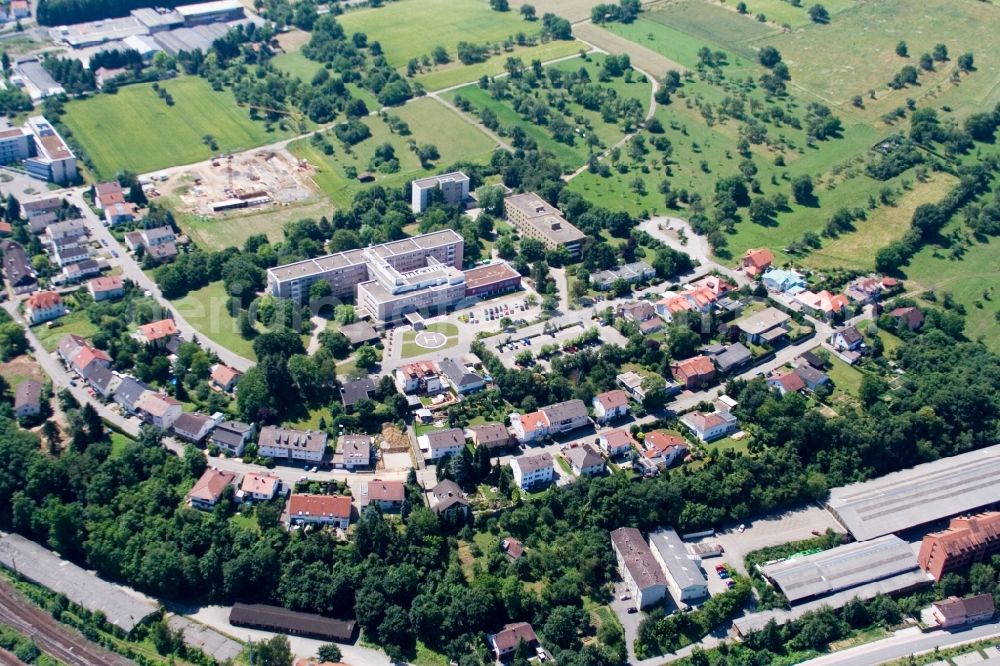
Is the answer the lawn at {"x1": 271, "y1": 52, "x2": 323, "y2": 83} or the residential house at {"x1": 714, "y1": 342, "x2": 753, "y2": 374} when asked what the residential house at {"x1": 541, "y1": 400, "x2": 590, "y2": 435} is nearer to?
the residential house at {"x1": 714, "y1": 342, "x2": 753, "y2": 374}

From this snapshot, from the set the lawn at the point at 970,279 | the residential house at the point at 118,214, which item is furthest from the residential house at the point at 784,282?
the residential house at the point at 118,214

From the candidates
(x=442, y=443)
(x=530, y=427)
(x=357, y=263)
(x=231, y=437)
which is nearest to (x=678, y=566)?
(x=530, y=427)

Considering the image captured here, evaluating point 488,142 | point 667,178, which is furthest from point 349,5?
point 667,178

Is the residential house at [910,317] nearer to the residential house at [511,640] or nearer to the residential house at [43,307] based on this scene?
the residential house at [511,640]

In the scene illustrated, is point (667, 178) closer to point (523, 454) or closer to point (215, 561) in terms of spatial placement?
point (523, 454)

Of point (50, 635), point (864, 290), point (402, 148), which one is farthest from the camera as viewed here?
point (402, 148)

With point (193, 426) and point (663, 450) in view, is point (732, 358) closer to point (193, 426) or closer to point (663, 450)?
point (663, 450)

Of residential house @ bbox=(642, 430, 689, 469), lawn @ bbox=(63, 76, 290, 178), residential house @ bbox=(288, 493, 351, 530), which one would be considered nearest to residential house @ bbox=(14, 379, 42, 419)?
residential house @ bbox=(288, 493, 351, 530)
